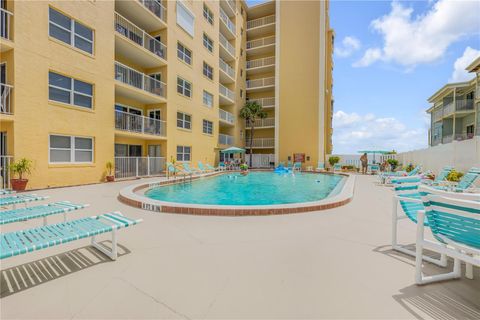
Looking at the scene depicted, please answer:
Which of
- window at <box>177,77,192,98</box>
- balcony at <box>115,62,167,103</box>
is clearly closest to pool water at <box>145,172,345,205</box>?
balcony at <box>115,62,167,103</box>

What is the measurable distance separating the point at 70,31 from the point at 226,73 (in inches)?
669

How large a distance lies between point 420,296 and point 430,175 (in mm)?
15507

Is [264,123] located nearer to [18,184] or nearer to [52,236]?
[18,184]

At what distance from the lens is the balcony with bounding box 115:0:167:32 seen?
1493 cm

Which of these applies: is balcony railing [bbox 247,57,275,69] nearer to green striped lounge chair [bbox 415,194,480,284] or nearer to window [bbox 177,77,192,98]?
window [bbox 177,77,192,98]

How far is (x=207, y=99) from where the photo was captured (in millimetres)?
23375

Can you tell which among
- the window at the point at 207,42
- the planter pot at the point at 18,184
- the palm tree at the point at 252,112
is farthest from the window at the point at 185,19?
the planter pot at the point at 18,184

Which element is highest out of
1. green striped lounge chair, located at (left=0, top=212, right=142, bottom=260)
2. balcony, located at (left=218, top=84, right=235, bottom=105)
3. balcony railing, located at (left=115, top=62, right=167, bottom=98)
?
balcony, located at (left=218, top=84, right=235, bottom=105)

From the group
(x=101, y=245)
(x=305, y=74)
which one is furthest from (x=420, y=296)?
(x=305, y=74)

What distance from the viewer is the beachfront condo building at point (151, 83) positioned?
33.1ft

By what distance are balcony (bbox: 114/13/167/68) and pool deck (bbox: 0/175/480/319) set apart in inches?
569

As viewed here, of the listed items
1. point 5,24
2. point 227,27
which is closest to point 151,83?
point 5,24

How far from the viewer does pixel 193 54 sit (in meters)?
20.8

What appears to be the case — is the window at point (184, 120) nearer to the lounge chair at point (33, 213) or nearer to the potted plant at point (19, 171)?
the potted plant at point (19, 171)
